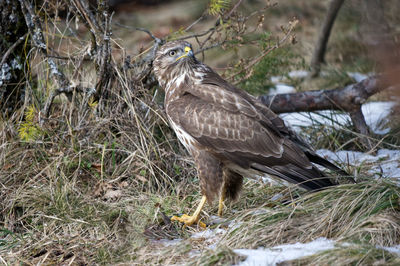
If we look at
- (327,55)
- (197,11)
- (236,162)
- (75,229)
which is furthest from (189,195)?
(197,11)

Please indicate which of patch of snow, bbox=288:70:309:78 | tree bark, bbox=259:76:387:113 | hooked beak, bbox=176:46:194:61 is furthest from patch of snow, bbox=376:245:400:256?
patch of snow, bbox=288:70:309:78

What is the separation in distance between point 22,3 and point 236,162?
2.43 m

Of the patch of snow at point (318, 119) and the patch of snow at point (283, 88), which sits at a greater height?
the patch of snow at point (318, 119)

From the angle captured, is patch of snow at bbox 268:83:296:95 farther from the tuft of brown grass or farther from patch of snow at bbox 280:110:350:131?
the tuft of brown grass

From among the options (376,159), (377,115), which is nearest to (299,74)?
(377,115)

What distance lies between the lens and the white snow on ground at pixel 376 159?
4.65 meters

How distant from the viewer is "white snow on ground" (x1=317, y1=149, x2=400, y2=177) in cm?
465

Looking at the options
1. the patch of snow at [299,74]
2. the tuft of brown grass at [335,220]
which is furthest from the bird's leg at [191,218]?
the patch of snow at [299,74]

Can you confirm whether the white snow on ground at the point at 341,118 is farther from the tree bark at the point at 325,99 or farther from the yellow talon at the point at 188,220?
the yellow talon at the point at 188,220

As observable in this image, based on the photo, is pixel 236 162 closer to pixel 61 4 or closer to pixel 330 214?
pixel 330 214

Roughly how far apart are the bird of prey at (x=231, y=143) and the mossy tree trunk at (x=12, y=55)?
5.74ft

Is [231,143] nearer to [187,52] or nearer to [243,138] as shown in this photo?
[243,138]

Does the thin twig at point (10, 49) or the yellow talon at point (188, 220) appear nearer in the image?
the yellow talon at point (188, 220)

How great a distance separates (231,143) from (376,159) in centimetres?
171
